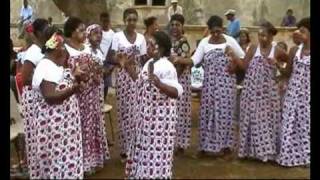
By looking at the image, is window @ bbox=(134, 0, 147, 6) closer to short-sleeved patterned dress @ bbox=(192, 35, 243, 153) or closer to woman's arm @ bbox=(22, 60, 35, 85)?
short-sleeved patterned dress @ bbox=(192, 35, 243, 153)

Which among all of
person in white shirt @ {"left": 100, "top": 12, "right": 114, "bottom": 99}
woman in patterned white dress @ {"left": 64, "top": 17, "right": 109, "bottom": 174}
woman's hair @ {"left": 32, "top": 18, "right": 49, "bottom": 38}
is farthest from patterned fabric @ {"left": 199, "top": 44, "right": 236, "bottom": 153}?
woman's hair @ {"left": 32, "top": 18, "right": 49, "bottom": 38}

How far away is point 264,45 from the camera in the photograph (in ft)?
25.7

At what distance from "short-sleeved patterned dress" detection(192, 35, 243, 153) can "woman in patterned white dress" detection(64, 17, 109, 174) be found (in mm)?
1444

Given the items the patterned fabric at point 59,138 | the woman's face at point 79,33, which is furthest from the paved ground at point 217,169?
the woman's face at point 79,33

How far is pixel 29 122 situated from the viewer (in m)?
6.77

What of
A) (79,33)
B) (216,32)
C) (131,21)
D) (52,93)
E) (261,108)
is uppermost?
(131,21)

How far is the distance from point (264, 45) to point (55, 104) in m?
3.09

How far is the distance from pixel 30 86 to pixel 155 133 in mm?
1465

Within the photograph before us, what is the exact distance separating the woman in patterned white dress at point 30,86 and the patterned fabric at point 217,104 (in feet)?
7.59

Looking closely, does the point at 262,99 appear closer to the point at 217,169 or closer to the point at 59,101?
the point at 217,169

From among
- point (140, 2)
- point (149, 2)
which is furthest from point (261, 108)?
point (140, 2)

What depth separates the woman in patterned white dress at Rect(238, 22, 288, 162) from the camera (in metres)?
7.81

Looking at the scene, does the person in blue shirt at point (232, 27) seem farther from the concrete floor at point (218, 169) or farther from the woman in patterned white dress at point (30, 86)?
the woman in patterned white dress at point (30, 86)

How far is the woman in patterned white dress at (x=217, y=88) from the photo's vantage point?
805cm
